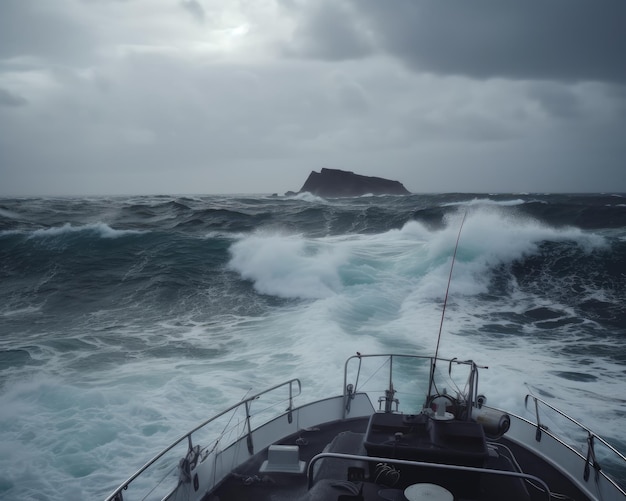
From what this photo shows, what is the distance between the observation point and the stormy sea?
795 centimetres

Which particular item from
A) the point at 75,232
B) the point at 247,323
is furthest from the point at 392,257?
the point at 75,232

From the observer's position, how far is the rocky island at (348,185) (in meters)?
105

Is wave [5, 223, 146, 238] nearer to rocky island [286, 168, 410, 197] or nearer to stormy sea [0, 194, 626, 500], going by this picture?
stormy sea [0, 194, 626, 500]

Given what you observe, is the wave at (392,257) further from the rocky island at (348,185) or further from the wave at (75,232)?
the rocky island at (348,185)

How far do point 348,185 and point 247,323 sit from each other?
93.2m

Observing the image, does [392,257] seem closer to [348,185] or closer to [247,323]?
[247,323]

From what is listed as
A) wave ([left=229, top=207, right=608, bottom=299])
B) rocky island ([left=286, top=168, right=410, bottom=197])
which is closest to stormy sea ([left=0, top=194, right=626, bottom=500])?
wave ([left=229, top=207, right=608, bottom=299])

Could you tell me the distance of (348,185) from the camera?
345 ft

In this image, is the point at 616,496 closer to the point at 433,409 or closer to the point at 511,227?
the point at 433,409

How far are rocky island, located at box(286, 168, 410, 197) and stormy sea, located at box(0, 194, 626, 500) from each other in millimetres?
76156

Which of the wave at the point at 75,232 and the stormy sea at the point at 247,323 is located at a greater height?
the wave at the point at 75,232

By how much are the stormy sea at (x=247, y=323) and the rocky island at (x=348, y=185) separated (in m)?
76.2

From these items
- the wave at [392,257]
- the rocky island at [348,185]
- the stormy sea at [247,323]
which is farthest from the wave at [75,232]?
the rocky island at [348,185]

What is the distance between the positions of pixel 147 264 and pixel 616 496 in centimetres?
2197
